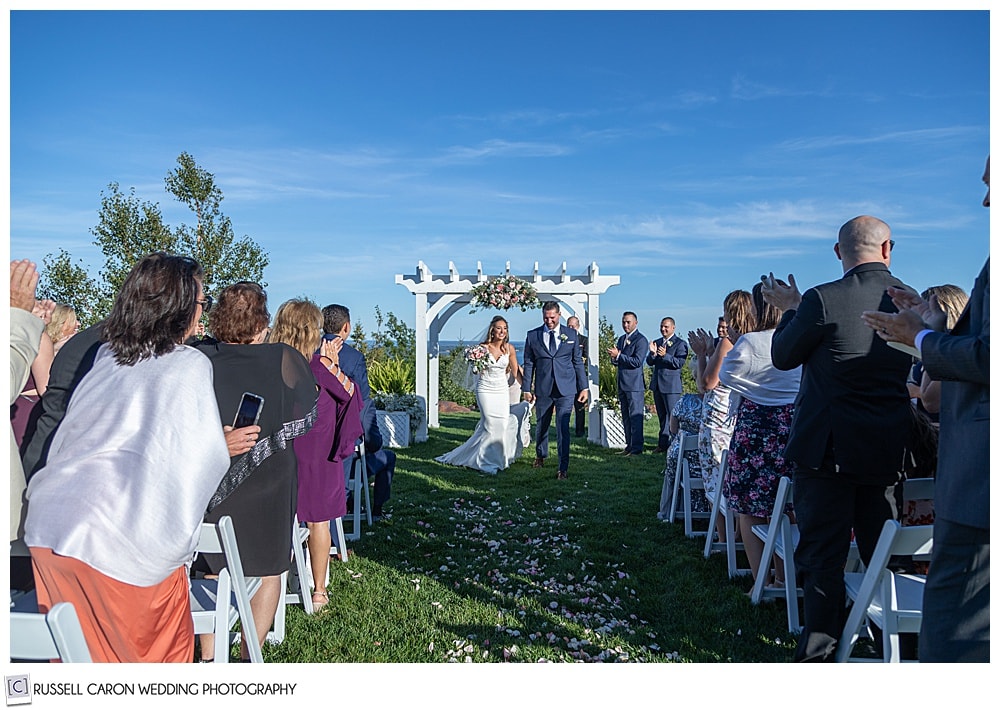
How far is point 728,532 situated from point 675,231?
3520mm

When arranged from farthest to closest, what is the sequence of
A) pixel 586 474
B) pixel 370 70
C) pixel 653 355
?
pixel 653 355 < pixel 586 474 < pixel 370 70

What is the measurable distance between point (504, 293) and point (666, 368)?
2.96 meters

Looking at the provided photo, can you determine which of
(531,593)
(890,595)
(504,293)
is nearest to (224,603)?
(531,593)

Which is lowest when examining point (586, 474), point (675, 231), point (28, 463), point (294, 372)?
point (586, 474)

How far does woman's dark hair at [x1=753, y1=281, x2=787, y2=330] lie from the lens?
156 inches

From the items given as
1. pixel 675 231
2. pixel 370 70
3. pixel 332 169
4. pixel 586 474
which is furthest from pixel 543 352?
pixel 370 70

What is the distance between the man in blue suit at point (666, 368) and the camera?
972 centimetres

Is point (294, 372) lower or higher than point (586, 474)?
higher

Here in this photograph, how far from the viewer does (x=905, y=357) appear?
9.77 feet

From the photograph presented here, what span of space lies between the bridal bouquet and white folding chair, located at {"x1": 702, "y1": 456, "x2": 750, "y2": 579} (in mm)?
4140

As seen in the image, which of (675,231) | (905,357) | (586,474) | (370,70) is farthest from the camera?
(586,474)

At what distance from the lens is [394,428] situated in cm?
1060

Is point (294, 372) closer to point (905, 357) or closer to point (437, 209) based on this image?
point (905, 357)

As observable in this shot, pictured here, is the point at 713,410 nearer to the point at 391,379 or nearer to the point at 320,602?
the point at 320,602
